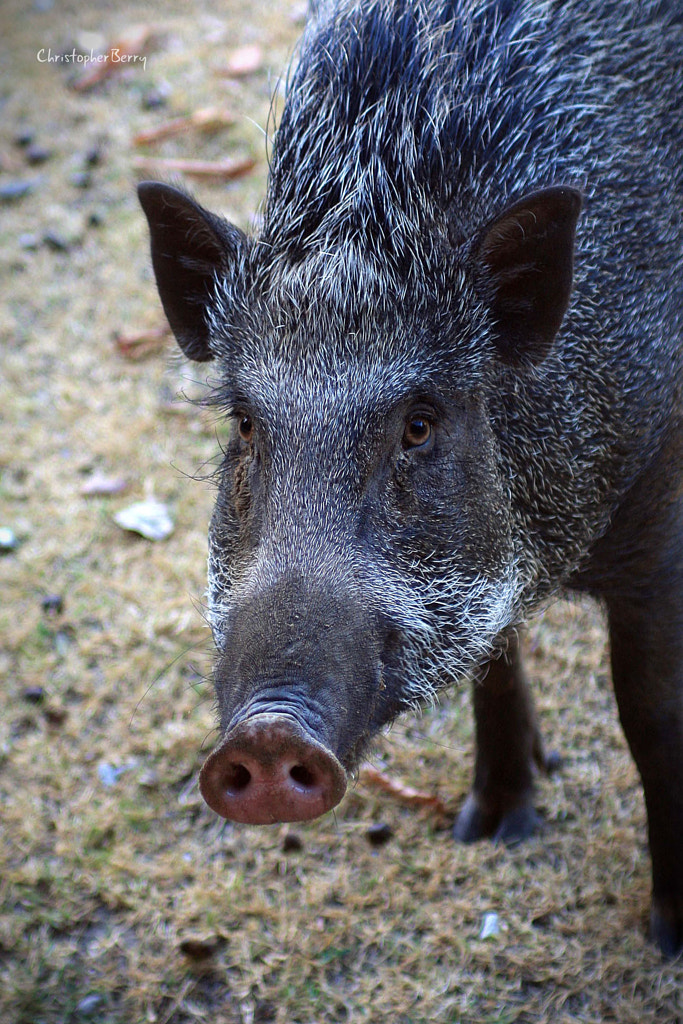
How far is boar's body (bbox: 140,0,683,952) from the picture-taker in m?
2.23

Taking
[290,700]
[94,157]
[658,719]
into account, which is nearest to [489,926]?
[658,719]

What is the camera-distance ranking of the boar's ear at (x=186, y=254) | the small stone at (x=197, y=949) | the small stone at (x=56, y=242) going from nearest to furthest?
the boar's ear at (x=186, y=254) < the small stone at (x=197, y=949) < the small stone at (x=56, y=242)

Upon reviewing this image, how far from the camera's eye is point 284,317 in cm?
245

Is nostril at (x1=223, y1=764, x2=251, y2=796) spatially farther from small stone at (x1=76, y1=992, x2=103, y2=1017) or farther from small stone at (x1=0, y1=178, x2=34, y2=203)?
small stone at (x1=0, y1=178, x2=34, y2=203)

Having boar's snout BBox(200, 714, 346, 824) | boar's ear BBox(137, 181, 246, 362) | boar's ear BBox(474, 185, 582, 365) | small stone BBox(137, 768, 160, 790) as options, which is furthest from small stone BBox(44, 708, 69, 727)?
boar's ear BBox(474, 185, 582, 365)

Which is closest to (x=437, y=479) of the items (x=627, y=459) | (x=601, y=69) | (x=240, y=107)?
(x=627, y=459)

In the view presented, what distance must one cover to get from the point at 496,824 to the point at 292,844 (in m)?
0.67

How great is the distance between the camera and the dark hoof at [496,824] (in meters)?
3.32

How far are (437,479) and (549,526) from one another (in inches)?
15.5

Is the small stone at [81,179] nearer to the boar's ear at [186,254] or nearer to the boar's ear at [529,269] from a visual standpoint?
the boar's ear at [186,254]

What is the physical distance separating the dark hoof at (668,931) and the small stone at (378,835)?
86 centimetres

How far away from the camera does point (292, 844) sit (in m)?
3.34

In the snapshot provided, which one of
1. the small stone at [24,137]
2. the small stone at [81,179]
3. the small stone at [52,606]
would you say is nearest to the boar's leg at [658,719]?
the small stone at [52,606]

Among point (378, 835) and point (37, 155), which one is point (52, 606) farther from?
point (37, 155)
